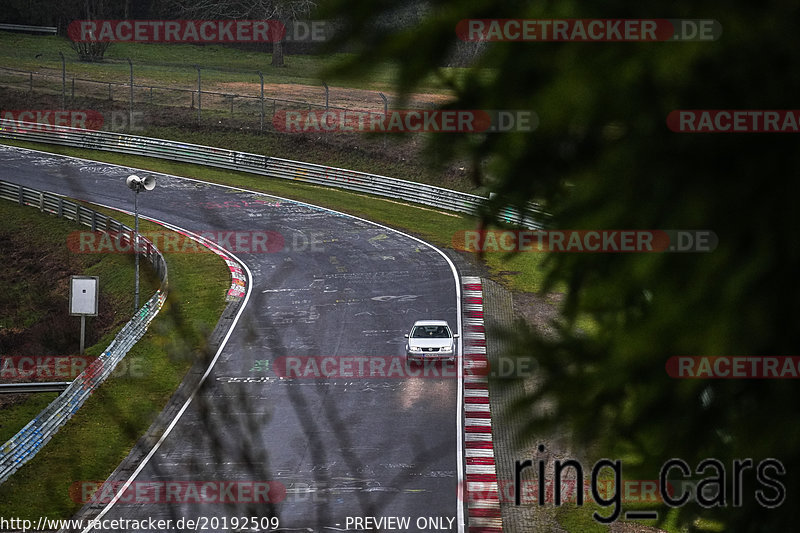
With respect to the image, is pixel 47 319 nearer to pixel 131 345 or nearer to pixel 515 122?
pixel 131 345

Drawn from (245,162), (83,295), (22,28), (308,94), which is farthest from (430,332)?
(22,28)

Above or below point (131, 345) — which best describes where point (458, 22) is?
above

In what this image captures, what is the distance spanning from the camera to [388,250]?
1484 inches

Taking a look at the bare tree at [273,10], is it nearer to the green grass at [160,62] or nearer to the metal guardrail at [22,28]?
the green grass at [160,62]

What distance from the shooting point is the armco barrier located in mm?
46656

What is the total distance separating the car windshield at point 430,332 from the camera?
1023 inches

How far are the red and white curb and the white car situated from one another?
2.60 feet

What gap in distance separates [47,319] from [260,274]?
7758mm

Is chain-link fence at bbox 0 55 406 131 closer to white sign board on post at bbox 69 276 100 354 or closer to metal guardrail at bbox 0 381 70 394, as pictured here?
white sign board on post at bbox 69 276 100 354

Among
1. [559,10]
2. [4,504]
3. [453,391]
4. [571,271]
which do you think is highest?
[559,10]

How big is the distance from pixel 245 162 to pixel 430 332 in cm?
2868

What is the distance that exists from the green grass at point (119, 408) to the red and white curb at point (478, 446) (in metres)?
6.52

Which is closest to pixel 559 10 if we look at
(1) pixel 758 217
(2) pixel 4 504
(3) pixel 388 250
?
(1) pixel 758 217

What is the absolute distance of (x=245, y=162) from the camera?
51906 millimetres
